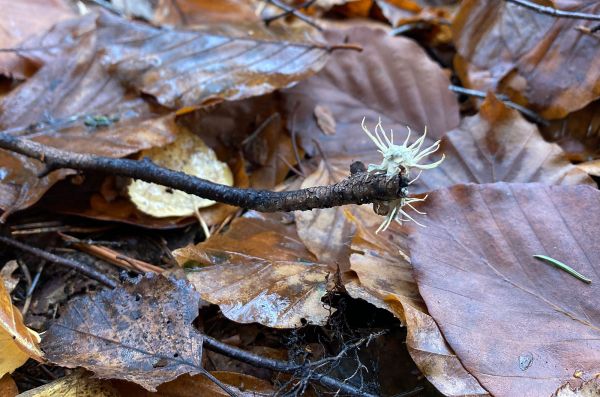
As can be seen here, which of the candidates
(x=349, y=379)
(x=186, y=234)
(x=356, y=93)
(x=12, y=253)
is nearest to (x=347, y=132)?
(x=356, y=93)

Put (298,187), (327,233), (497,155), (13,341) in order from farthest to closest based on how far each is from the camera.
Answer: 1. (298,187)
2. (497,155)
3. (327,233)
4. (13,341)

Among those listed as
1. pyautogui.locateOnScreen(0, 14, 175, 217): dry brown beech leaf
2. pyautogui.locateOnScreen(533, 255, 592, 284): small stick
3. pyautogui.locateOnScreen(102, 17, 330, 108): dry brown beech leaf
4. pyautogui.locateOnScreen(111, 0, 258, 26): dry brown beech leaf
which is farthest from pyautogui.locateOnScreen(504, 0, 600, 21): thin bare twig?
pyautogui.locateOnScreen(0, 14, 175, 217): dry brown beech leaf

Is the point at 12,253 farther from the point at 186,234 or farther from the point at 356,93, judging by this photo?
the point at 356,93

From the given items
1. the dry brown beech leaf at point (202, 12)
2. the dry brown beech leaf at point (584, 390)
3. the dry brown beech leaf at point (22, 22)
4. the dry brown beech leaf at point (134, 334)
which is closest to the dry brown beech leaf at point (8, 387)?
the dry brown beech leaf at point (134, 334)

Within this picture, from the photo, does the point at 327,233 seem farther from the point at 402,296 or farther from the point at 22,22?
the point at 22,22

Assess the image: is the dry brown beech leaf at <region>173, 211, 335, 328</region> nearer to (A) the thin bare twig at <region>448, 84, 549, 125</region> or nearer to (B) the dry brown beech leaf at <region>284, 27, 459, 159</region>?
(B) the dry brown beech leaf at <region>284, 27, 459, 159</region>

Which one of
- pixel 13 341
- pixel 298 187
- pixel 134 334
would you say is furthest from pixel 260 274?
pixel 13 341
